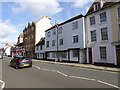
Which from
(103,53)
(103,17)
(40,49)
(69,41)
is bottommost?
(103,53)

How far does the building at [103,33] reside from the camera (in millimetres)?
20547

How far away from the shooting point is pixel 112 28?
69.5ft

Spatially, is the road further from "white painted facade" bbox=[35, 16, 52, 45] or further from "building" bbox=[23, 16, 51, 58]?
"building" bbox=[23, 16, 51, 58]

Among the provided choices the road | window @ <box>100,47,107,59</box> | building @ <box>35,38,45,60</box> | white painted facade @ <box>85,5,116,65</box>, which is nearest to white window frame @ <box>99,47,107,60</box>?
window @ <box>100,47,107,59</box>

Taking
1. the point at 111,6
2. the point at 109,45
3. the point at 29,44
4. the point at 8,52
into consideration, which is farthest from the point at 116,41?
the point at 8,52

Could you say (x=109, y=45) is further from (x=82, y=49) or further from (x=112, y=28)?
(x=82, y=49)

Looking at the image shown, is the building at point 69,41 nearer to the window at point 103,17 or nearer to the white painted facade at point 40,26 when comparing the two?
the window at point 103,17

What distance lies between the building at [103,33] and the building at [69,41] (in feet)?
6.05

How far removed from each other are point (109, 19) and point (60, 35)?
15.3 m

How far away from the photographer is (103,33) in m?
22.9

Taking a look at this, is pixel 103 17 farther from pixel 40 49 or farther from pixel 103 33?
pixel 40 49

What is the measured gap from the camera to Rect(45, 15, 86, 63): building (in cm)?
2767

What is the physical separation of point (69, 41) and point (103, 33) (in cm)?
956

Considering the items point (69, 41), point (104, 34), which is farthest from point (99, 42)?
point (69, 41)
